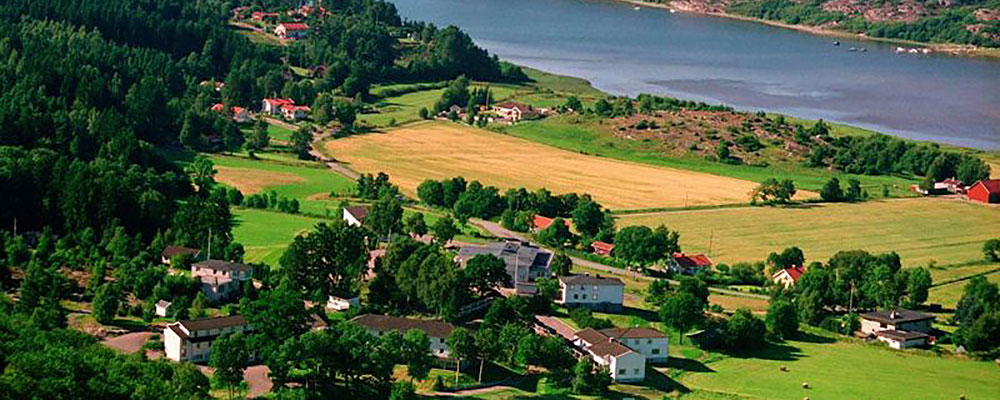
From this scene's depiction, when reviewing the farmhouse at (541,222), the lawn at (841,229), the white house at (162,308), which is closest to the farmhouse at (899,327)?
the lawn at (841,229)

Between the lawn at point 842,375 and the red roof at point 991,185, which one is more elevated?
the red roof at point 991,185

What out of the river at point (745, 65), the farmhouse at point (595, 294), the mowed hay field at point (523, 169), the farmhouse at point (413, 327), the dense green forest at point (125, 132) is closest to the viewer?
the dense green forest at point (125, 132)

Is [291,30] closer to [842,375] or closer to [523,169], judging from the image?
[523,169]

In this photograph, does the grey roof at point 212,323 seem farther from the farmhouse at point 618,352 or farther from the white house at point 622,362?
the white house at point 622,362

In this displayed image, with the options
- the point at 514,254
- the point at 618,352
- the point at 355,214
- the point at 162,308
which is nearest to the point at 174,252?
the point at 162,308

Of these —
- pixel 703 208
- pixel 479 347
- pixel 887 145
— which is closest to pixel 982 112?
pixel 887 145

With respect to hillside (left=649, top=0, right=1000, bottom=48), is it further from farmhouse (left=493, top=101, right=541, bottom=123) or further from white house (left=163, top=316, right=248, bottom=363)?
white house (left=163, top=316, right=248, bottom=363)

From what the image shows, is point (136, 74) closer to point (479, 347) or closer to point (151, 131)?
point (151, 131)
